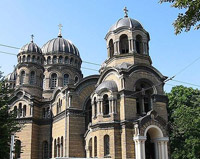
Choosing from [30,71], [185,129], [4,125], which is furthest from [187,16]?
[30,71]

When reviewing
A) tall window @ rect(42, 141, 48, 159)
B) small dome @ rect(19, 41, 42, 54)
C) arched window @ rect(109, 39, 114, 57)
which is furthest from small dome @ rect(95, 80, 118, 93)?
small dome @ rect(19, 41, 42, 54)

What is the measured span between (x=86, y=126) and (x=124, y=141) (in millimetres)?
6531

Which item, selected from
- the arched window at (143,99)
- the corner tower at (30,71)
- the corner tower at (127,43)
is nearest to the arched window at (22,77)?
the corner tower at (30,71)

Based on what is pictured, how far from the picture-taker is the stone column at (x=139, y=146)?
2228 cm

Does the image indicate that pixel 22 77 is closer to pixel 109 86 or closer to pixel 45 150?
pixel 45 150

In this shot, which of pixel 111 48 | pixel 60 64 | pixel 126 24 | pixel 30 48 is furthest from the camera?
pixel 60 64

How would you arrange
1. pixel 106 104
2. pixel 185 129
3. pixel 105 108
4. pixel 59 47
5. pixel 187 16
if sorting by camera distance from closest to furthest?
1. pixel 187 16
2. pixel 105 108
3. pixel 106 104
4. pixel 185 129
5. pixel 59 47

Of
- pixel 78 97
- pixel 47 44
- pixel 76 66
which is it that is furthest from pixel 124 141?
pixel 47 44

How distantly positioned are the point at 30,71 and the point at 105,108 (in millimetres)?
14372

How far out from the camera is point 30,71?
116 feet

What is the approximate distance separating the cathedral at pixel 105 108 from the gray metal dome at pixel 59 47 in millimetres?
2760

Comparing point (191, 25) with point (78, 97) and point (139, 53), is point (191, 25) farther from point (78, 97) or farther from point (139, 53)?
point (78, 97)

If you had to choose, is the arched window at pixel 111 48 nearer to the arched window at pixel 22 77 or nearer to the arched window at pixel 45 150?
the arched window at pixel 45 150

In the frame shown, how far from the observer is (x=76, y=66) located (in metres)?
38.8
